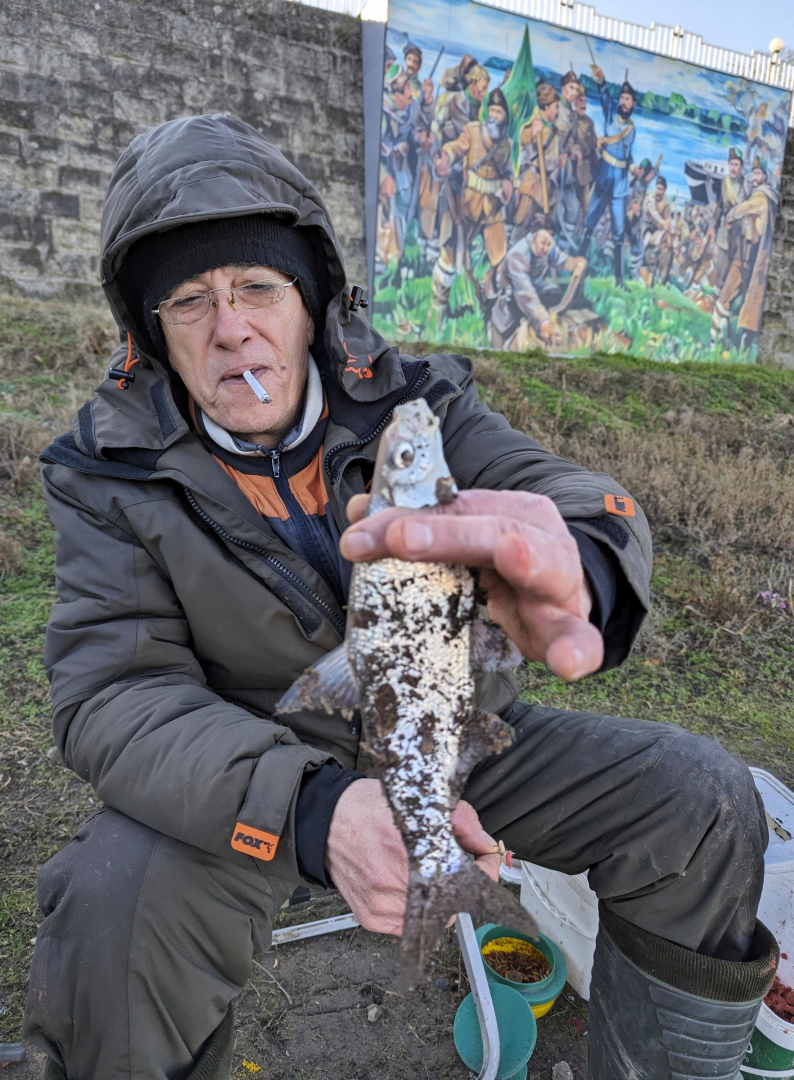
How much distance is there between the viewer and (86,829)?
6.26ft

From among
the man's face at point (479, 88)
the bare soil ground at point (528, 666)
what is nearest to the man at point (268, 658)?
the bare soil ground at point (528, 666)

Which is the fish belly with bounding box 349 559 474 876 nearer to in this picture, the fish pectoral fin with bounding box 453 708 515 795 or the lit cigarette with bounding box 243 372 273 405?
the fish pectoral fin with bounding box 453 708 515 795

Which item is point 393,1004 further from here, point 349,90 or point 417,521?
point 349,90

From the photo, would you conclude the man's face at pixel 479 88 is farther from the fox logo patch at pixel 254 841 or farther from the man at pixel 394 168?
the fox logo patch at pixel 254 841

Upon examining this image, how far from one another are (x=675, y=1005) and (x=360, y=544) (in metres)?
1.72

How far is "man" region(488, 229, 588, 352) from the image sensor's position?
13.9 metres

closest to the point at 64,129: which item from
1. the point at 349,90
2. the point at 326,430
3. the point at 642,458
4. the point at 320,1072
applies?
the point at 349,90

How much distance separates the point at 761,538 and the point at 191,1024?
20.1 feet

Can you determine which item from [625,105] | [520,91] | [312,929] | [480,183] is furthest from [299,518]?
[625,105]

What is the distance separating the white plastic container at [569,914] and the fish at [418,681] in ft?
4.32

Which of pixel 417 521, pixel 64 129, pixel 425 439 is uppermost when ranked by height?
pixel 64 129

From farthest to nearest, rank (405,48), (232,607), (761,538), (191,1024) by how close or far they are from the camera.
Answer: (405,48)
(761,538)
(232,607)
(191,1024)

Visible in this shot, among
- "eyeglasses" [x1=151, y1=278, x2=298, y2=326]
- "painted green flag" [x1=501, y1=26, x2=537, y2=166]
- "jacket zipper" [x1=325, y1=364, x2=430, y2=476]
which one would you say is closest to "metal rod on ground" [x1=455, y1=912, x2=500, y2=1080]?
"jacket zipper" [x1=325, y1=364, x2=430, y2=476]

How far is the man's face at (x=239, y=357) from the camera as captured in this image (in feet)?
7.58
